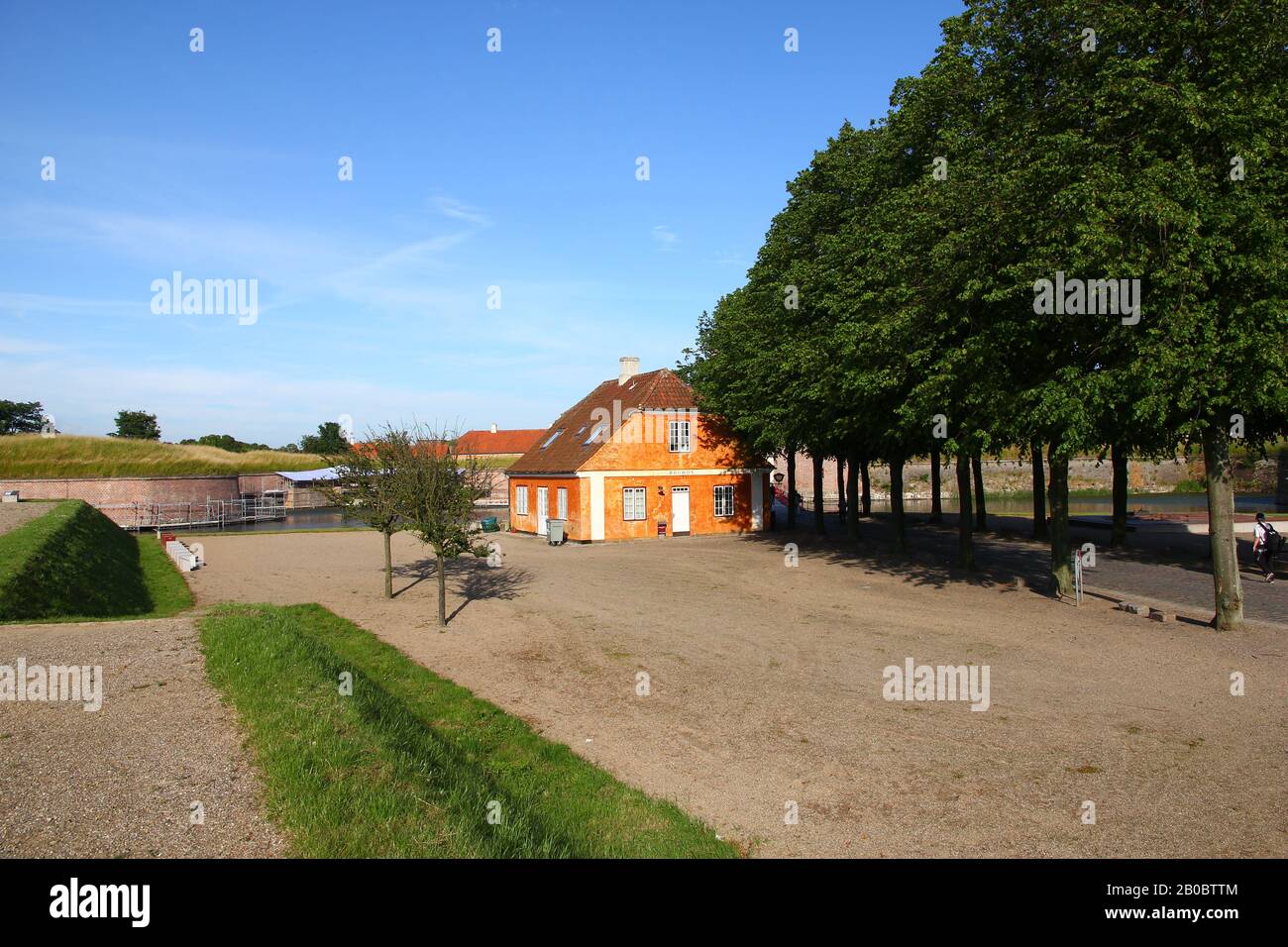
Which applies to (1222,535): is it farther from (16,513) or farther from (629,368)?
(16,513)

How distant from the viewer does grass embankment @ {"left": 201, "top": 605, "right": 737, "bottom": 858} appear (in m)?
5.82

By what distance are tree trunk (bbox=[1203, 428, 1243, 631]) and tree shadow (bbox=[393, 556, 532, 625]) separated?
15343 mm

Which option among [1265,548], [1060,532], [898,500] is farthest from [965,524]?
[1265,548]

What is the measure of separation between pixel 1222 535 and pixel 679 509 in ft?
78.1

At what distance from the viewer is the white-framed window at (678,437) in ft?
A: 118

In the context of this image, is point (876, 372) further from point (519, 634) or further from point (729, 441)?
point (729, 441)

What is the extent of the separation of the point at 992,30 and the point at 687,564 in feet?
56.1

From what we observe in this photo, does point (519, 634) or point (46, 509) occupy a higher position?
point (46, 509)

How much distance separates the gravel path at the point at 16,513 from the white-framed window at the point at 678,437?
24.4 metres

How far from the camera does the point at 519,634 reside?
15.7 metres

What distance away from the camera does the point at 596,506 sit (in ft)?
112

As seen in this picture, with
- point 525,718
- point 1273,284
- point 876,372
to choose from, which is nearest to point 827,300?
point 876,372

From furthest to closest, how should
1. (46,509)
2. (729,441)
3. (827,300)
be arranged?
1. (729,441)
2. (46,509)
3. (827,300)

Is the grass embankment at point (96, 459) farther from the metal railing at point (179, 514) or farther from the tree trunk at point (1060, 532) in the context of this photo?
the tree trunk at point (1060, 532)
